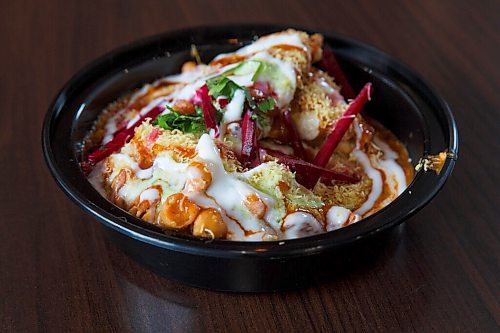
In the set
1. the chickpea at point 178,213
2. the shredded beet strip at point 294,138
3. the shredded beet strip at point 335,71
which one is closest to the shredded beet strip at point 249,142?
the shredded beet strip at point 294,138

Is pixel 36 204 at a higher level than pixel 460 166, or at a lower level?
lower

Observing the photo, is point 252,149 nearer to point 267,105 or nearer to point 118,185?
point 267,105

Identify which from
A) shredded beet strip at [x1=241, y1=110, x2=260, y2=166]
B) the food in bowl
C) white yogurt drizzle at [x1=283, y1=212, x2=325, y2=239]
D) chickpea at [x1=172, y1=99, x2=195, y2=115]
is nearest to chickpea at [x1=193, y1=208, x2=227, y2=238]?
the food in bowl

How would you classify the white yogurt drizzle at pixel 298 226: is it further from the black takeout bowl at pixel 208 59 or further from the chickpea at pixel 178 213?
the chickpea at pixel 178 213

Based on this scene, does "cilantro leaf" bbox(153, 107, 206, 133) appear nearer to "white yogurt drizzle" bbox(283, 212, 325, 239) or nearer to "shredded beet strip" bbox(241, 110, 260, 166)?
"shredded beet strip" bbox(241, 110, 260, 166)

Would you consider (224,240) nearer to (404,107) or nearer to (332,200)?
(332,200)

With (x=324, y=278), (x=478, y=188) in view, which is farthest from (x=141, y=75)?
(x=478, y=188)
